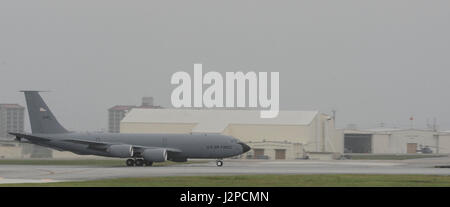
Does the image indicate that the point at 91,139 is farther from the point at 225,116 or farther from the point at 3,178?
the point at 225,116

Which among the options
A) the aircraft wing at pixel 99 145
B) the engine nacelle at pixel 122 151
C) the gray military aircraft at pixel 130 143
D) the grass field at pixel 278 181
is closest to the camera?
the grass field at pixel 278 181

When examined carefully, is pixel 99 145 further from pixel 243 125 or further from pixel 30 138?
pixel 243 125

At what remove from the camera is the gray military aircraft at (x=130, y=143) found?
75062mm

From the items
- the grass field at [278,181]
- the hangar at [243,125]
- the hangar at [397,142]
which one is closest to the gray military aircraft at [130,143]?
the grass field at [278,181]

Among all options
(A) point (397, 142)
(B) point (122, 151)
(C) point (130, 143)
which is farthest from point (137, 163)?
(A) point (397, 142)

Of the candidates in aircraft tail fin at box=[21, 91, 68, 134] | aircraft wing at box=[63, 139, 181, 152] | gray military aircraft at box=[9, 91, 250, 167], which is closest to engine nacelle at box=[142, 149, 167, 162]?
gray military aircraft at box=[9, 91, 250, 167]

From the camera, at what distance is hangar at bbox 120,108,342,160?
123 metres

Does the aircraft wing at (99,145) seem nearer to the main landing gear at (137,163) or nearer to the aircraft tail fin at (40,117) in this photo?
the main landing gear at (137,163)

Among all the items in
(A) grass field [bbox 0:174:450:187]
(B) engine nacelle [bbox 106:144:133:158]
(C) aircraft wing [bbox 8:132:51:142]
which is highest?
(C) aircraft wing [bbox 8:132:51:142]

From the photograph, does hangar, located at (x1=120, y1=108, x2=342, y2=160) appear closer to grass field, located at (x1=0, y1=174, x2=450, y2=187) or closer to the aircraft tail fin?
the aircraft tail fin

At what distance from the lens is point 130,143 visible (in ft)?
253

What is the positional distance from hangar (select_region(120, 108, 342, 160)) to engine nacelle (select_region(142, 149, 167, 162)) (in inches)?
1844

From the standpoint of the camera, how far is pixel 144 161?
7456cm

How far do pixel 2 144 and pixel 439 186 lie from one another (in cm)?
9050
